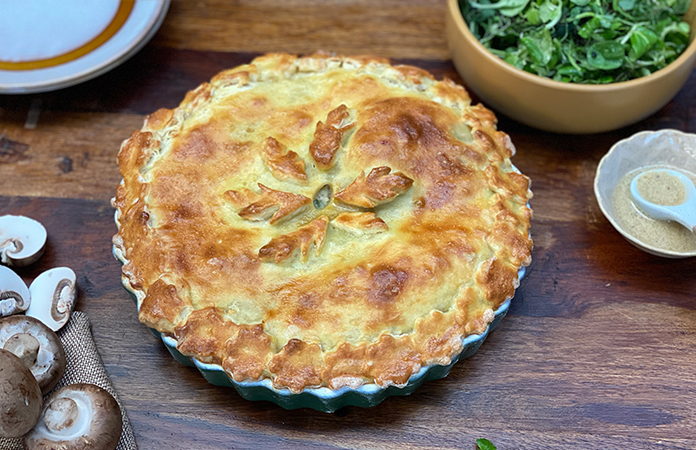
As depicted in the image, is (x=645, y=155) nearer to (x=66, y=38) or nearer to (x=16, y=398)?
(x=16, y=398)

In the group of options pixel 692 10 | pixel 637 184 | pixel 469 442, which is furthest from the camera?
pixel 692 10

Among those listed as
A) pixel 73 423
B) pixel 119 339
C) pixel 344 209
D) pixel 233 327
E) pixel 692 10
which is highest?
pixel 692 10

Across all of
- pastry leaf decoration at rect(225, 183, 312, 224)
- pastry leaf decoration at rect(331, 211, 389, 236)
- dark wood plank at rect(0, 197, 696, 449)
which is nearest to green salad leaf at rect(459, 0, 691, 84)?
dark wood plank at rect(0, 197, 696, 449)

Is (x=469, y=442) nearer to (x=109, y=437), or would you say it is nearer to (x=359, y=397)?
(x=359, y=397)

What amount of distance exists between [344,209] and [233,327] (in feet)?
2.14

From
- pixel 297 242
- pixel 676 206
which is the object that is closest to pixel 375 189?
pixel 297 242

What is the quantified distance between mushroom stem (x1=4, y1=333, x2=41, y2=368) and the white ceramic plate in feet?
4.83

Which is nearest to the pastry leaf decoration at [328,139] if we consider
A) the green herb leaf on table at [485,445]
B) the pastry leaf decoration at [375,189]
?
the pastry leaf decoration at [375,189]

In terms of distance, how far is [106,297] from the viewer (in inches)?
112

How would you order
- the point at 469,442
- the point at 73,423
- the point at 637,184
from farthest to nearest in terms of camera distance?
the point at 637,184, the point at 469,442, the point at 73,423

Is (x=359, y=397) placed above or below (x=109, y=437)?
above

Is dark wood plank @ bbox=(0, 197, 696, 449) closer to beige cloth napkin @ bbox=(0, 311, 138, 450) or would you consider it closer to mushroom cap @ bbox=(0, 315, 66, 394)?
Answer: beige cloth napkin @ bbox=(0, 311, 138, 450)

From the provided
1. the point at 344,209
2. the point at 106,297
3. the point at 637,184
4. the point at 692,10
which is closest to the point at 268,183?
the point at 344,209

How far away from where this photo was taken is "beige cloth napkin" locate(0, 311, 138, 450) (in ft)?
8.04
